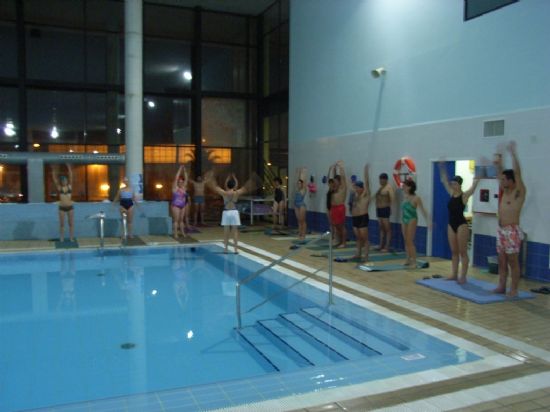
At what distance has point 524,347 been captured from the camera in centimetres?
455

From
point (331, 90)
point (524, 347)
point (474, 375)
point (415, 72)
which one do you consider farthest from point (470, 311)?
point (331, 90)

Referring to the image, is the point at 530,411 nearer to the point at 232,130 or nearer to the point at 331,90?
the point at 331,90

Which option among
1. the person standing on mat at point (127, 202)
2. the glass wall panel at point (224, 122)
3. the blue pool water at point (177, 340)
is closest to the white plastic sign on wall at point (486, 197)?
the blue pool water at point (177, 340)

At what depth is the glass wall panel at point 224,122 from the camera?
17141mm

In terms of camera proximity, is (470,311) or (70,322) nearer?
(470,311)

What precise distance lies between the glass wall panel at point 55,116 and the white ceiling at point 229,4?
4249 millimetres

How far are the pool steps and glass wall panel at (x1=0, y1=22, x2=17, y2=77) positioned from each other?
13193mm

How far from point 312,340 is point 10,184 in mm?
13279

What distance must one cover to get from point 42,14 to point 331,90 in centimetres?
952

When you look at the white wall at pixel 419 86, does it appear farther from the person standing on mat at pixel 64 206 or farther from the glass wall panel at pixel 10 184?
the glass wall panel at pixel 10 184

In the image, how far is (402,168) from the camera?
9992mm

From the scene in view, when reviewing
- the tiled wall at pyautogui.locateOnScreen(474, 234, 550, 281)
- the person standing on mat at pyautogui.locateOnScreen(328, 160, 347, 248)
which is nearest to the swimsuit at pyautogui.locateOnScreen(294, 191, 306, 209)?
the person standing on mat at pyautogui.locateOnScreen(328, 160, 347, 248)

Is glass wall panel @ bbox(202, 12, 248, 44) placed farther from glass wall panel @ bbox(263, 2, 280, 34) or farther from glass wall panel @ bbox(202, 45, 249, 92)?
glass wall panel @ bbox(263, 2, 280, 34)

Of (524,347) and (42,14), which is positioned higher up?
(42,14)
